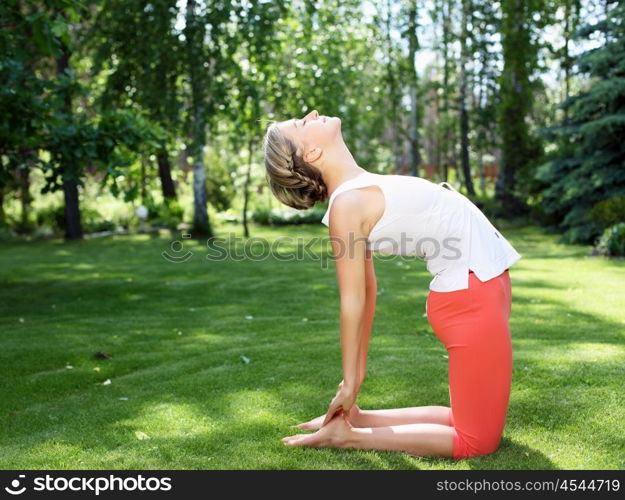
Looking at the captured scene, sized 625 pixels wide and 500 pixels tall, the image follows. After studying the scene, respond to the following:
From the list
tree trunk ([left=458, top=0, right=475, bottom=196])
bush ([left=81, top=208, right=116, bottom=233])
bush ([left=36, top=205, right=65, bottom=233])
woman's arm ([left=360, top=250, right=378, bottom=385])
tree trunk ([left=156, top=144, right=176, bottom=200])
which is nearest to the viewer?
woman's arm ([left=360, top=250, right=378, bottom=385])

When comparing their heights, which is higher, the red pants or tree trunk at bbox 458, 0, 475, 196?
tree trunk at bbox 458, 0, 475, 196

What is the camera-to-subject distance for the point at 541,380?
4047 millimetres

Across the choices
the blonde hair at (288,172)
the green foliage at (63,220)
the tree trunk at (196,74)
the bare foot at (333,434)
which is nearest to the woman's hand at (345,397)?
the bare foot at (333,434)

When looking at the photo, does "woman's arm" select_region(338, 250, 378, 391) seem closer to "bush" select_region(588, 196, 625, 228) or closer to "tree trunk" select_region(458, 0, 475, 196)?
"bush" select_region(588, 196, 625, 228)

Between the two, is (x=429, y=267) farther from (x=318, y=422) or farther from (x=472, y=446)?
(x=318, y=422)

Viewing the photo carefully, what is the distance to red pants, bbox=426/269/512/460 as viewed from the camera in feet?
9.18

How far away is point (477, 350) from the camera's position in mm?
2793

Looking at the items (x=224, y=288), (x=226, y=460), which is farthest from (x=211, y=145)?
(x=226, y=460)

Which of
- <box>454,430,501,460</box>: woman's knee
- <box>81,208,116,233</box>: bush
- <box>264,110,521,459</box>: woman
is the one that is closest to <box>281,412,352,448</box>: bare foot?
<box>264,110,521,459</box>: woman

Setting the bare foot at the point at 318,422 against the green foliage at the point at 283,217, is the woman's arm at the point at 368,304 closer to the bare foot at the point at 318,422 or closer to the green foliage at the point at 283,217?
the bare foot at the point at 318,422

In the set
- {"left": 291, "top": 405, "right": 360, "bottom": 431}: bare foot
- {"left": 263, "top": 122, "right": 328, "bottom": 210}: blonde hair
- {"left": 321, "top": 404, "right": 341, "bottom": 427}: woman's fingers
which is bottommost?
{"left": 291, "top": 405, "right": 360, "bottom": 431}: bare foot

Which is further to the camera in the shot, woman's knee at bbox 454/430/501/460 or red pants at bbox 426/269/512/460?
woman's knee at bbox 454/430/501/460

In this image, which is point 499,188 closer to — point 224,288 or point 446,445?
point 224,288

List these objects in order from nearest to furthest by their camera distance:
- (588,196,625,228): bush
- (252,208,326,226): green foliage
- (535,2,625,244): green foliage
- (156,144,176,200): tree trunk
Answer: (588,196,625,228): bush < (535,2,625,244): green foliage < (252,208,326,226): green foliage < (156,144,176,200): tree trunk
